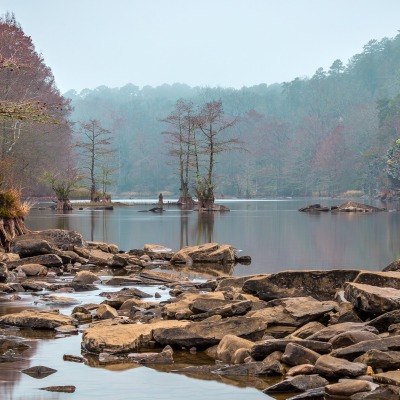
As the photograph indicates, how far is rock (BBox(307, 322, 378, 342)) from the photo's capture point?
8.23 m

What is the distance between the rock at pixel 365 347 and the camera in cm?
754

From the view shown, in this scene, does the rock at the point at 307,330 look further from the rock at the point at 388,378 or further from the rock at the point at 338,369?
the rock at the point at 388,378

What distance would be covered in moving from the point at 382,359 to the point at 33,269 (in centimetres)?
1031

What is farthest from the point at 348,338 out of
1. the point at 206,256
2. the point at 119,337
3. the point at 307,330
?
the point at 206,256

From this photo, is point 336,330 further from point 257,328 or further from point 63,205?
point 63,205

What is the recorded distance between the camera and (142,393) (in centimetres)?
671

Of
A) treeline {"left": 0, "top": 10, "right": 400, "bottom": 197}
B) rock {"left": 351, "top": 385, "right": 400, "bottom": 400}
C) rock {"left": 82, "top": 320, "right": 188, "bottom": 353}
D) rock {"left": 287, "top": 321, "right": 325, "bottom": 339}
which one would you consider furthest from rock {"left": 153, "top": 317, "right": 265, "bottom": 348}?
treeline {"left": 0, "top": 10, "right": 400, "bottom": 197}

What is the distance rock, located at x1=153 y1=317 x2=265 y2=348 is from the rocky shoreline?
0.4 inches

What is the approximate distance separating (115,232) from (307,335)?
2252 centimetres

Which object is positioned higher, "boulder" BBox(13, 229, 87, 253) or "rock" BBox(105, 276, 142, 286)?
"boulder" BBox(13, 229, 87, 253)

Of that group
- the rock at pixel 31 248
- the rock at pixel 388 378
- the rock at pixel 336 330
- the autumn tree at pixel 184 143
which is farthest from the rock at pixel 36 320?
the autumn tree at pixel 184 143

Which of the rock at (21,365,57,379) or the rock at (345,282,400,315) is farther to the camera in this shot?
the rock at (345,282,400,315)

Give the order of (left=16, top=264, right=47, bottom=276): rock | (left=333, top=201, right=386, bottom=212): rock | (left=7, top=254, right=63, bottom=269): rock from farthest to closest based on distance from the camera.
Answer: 1. (left=333, top=201, right=386, bottom=212): rock
2. (left=7, top=254, right=63, bottom=269): rock
3. (left=16, top=264, right=47, bottom=276): rock

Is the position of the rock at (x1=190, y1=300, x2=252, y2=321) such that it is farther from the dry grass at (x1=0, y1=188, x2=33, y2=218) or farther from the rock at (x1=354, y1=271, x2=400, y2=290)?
the dry grass at (x1=0, y1=188, x2=33, y2=218)
